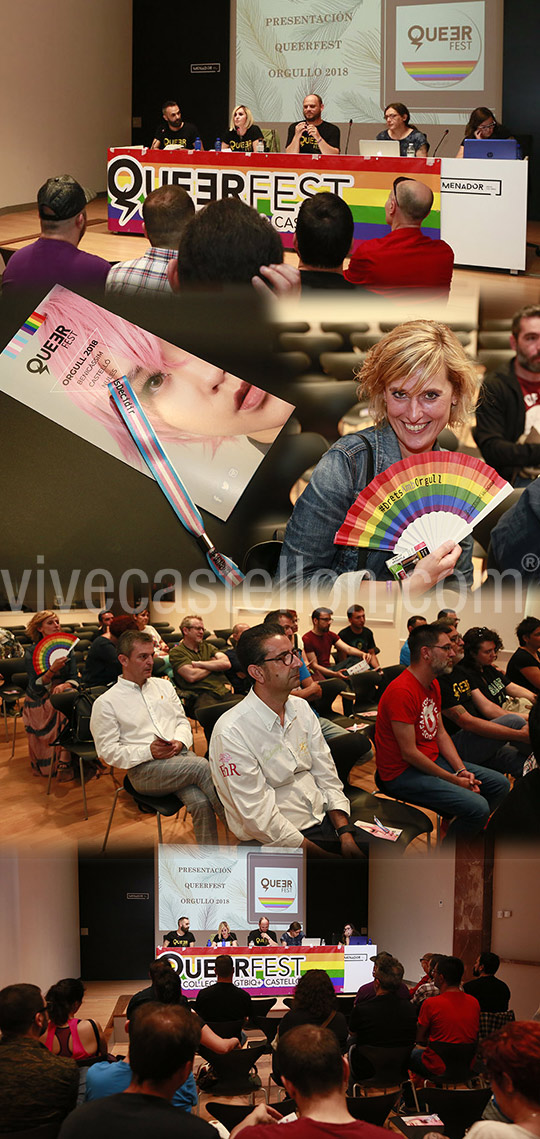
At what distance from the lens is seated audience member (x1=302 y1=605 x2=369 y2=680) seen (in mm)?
3656

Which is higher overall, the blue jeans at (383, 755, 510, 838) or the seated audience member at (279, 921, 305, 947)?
the blue jeans at (383, 755, 510, 838)

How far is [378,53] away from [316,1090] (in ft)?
34.2

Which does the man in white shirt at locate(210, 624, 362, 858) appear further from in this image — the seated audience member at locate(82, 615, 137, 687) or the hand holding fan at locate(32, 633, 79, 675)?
the hand holding fan at locate(32, 633, 79, 675)

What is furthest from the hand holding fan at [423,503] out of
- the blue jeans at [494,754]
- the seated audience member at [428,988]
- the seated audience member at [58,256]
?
the seated audience member at [428,988]

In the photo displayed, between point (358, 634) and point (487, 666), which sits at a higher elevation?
point (358, 634)

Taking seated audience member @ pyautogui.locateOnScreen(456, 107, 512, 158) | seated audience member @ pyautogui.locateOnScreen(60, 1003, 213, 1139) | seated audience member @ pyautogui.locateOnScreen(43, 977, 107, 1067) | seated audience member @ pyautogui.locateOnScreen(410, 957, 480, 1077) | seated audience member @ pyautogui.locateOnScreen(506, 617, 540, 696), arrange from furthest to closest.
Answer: seated audience member @ pyautogui.locateOnScreen(456, 107, 512, 158)
seated audience member @ pyautogui.locateOnScreen(410, 957, 480, 1077)
seated audience member @ pyautogui.locateOnScreen(43, 977, 107, 1067)
seated audience member @ pyautogui.locateOnScreen(506, 617, 540, 696)
seated audience member @ pyautogui.locateOnScreen(60, 1003, 213, 1139)

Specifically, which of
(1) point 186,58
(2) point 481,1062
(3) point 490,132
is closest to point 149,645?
(2) point 481,1062

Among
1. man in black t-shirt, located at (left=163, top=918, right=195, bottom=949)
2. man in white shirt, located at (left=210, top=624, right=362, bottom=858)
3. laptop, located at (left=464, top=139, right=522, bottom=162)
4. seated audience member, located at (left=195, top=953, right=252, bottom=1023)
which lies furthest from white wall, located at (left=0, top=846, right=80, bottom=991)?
laptop, located at (left=464, top=139, right=522, bottom=162)

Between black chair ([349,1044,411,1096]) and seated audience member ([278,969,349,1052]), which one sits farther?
black chair ([349,1044,411,1096])

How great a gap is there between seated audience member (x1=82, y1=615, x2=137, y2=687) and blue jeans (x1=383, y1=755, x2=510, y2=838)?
0.99 m

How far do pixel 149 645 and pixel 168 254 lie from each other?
129 centimetres

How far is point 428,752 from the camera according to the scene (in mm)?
3713

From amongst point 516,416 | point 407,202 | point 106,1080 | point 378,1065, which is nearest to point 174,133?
point 407,202

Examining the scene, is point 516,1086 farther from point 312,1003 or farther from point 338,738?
point 312,1003
